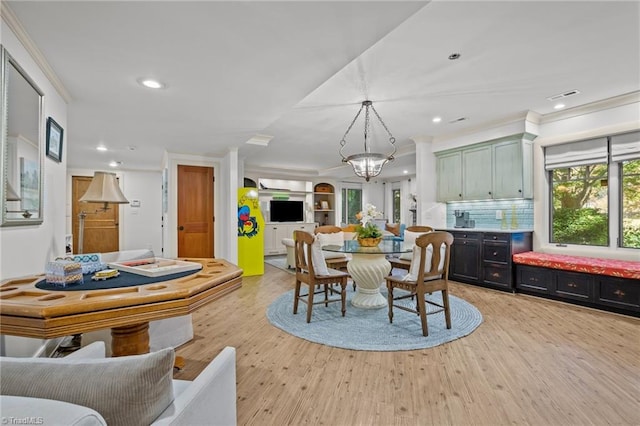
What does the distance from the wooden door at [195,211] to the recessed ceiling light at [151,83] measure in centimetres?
319

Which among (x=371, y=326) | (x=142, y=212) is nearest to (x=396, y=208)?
(x=371, y=326)

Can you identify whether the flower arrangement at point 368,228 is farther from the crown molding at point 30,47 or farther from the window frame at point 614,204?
the crown molding at point 30,47

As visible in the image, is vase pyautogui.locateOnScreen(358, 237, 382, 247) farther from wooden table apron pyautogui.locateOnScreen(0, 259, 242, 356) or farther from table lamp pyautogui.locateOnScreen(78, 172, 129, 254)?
table lamp pyautogui.locateOnScreen(78, 172, 129, 254)

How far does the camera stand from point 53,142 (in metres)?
2.48

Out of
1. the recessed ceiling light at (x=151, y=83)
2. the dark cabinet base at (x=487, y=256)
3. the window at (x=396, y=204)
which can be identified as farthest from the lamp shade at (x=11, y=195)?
the window at (x=396, y=204)

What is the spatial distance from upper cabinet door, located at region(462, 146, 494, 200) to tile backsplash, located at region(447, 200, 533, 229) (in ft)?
0.95

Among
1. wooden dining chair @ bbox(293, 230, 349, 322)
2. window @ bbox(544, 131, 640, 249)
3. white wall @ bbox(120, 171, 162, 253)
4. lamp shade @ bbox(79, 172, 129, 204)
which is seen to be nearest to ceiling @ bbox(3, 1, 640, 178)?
window @ bbox(544, 131, 640, 249)

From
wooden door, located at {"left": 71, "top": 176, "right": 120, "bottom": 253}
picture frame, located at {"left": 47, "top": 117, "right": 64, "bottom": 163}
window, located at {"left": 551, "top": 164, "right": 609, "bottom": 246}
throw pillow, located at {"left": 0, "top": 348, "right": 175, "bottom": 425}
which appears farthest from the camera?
wooden door, located at {"left": 71, "top": 176, "right": 120, "bottom": 253}

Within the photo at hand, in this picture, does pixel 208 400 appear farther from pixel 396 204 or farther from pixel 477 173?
pixel 396 204

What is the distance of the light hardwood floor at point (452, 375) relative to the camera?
1753 mm

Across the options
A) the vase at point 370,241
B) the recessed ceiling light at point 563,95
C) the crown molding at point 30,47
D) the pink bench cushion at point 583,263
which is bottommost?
the pink bench cushion at point 583,263

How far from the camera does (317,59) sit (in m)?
2.13

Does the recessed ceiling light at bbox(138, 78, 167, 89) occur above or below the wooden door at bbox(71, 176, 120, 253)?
above

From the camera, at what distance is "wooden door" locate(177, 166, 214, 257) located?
5617mm
